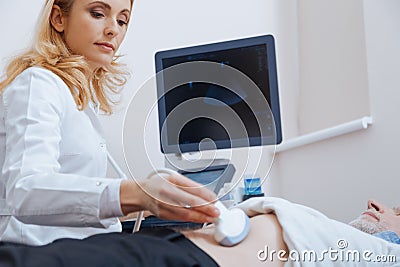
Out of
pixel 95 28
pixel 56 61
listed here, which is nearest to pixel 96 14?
pixel 95 28

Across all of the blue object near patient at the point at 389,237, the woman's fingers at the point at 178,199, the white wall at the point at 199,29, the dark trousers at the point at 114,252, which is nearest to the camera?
the dark trousers at the point at 114,252

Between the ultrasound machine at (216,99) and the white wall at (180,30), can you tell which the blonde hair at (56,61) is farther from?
the white wall at (180,30)

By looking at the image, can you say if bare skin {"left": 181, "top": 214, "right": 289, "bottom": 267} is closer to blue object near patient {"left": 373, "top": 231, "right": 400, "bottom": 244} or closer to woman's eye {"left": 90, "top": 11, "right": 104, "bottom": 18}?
blue object near patient {"left": 373, "top": 231, "right": 400, "bottom": 244}

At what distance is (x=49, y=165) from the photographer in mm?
1096

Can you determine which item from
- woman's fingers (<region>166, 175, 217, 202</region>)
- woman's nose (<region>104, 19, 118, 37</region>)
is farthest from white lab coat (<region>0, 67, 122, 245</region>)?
woman's nose (<region>104, 19, 118, 37</region>)

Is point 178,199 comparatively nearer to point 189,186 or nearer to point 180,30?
point 189,186

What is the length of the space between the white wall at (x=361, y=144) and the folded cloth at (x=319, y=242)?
28.4 inches

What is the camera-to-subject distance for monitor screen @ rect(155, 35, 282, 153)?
1.87 m

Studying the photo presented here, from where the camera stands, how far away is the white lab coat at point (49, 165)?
40.4 inches

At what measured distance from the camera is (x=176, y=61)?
214cm

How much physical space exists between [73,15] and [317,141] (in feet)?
3.48

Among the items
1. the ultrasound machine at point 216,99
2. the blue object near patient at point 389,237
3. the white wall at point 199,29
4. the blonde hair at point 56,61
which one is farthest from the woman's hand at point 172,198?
the white wall at point 199,29

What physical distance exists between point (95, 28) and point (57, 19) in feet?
0.33

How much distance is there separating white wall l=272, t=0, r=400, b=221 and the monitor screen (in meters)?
0.28
